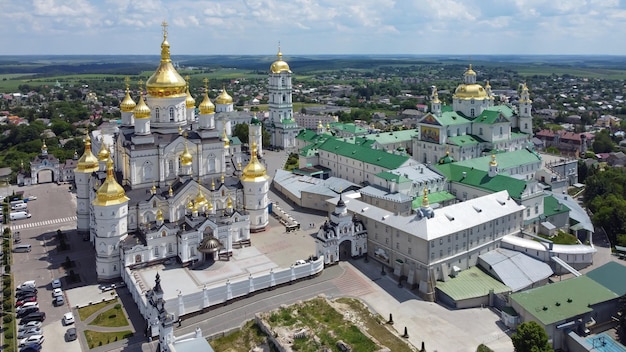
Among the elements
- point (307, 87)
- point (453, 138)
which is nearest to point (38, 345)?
point (453, 138)

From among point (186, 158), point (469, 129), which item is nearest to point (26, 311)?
point (186, 158)

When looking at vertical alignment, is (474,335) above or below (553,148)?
below

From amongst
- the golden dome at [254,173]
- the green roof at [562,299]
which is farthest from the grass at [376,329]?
the golden dome at [254,173]

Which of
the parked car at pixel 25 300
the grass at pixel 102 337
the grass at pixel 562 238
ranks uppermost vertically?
the grass at pixel 562 238

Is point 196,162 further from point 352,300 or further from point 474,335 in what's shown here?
point 474,335

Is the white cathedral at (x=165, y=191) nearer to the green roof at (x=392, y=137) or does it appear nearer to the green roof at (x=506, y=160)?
the green roof at (x=506, y=160)

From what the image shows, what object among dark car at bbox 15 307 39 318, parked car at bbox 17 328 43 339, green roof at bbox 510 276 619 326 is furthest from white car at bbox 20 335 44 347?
green roof at bbox 510 276 619 326

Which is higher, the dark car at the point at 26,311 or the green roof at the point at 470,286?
the green roof at the point at 470,286
